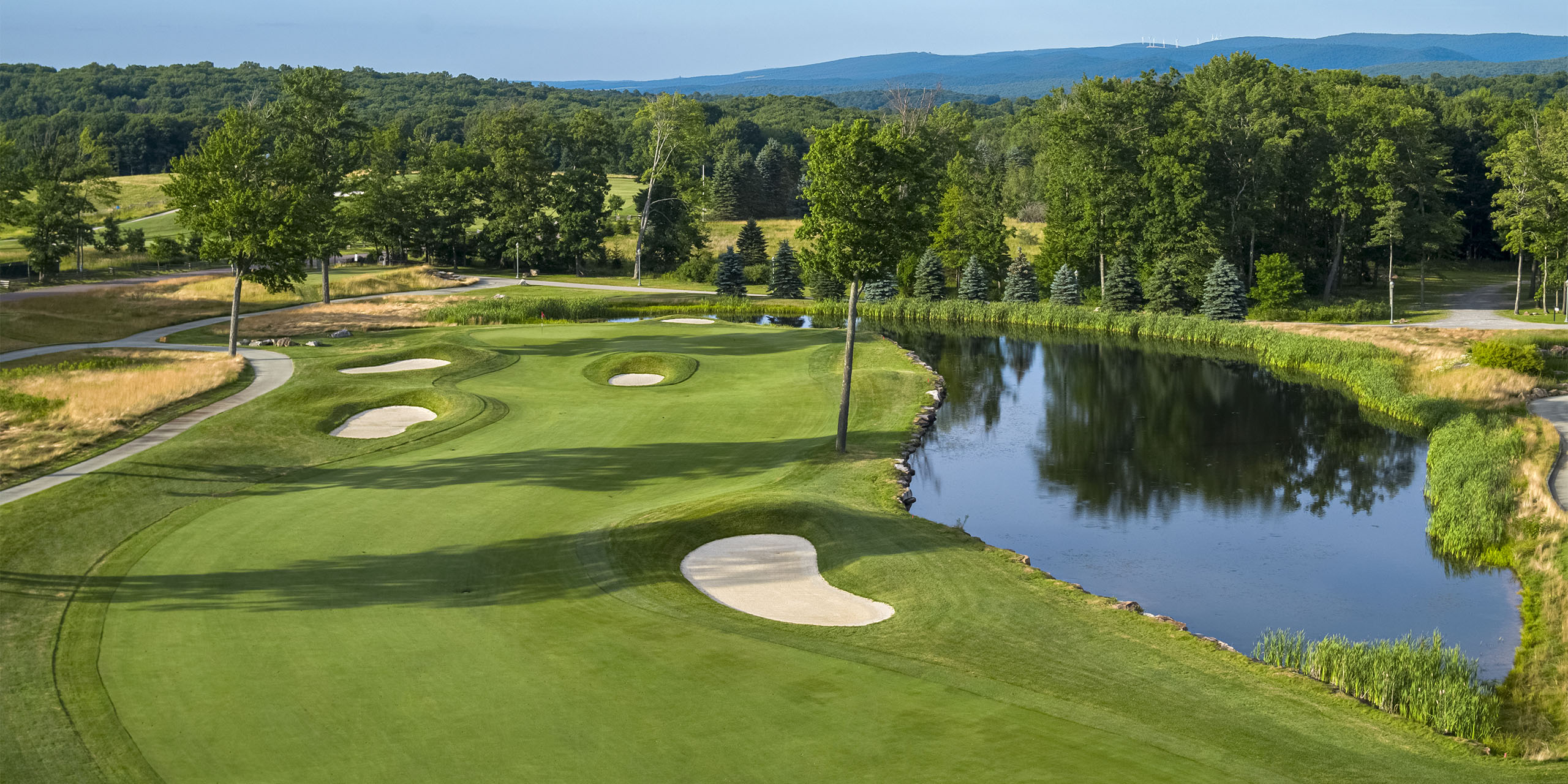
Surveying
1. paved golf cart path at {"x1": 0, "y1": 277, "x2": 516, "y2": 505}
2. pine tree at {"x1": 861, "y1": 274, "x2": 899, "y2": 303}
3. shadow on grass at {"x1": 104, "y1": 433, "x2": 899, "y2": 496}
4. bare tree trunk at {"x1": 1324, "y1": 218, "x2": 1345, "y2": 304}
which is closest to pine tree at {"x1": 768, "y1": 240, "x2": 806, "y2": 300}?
pine tree at {"x1": 861, "y1": 274, "x2": 899, "y2": 303}

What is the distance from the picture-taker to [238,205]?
124 ft

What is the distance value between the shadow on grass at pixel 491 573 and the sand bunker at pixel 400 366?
20074 mm

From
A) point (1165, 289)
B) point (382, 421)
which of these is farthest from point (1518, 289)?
point (382, 421)

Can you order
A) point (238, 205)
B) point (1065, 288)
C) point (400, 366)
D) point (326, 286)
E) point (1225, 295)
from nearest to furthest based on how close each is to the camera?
point (238, 205) < point (400, 366) < point (1225, 295) < point (326, 286) < point (1065, 288)

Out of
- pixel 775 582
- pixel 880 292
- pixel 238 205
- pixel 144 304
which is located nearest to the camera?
pixel 775 582

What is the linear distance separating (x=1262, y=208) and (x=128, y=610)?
205ft

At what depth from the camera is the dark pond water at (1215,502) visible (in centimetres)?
1958

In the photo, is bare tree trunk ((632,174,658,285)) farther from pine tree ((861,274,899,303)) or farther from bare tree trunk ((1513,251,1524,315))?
bare tree trunk ((1513,251,1524,315))

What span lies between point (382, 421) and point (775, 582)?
52.8 feet

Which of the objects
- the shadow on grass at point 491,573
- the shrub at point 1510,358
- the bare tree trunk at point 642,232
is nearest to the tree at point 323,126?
the bare tree trunk at point 642,232

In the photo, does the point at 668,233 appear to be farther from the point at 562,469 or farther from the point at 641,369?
the point at 562,469

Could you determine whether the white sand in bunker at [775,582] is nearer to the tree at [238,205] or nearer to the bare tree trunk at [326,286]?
the tree at [238,205]

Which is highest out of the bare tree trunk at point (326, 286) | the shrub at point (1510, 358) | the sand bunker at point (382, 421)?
the bare tree trunk at point (326, 286)

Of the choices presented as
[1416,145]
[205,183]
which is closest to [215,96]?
[205,183]
